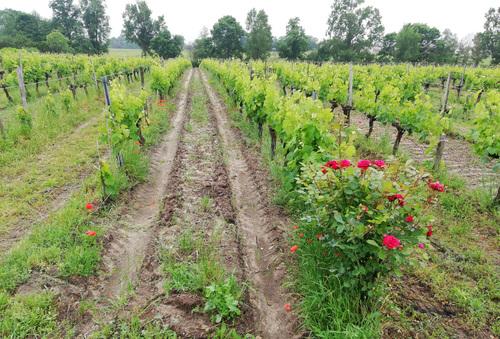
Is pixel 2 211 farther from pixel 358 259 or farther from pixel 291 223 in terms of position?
pixel 358 259

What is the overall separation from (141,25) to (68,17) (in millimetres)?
14132

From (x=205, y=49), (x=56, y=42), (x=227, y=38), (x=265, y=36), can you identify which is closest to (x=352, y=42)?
(x=265, y=36)

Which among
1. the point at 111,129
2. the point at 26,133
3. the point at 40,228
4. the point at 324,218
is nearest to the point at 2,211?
the point at 40,228

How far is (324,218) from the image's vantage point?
296cm

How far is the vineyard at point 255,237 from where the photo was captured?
284 cm

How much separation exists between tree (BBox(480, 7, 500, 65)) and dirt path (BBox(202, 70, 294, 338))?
59.4 metres

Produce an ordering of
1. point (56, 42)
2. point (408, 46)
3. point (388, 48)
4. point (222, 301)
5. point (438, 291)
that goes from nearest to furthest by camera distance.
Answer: point (222, 301) → point (438, 291) → point (56, 42) → point (408, 46) → point (388, 48)

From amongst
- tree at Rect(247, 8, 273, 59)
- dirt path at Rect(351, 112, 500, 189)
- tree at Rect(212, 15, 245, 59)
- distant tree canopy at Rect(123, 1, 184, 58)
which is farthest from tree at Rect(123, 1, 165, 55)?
dirt path at Rect(351, 112, 500, 189)

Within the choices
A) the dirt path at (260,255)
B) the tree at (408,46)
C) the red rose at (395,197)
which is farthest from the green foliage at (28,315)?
the tree at (408,46)

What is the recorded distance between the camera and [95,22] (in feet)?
203

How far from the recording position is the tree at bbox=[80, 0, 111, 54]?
2422 inches

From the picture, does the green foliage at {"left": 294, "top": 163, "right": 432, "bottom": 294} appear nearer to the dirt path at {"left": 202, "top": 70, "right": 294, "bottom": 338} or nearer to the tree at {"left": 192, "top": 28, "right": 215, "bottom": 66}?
the dirt path at {"left": 202, "top": 70, "right": 294, "bottom": 338}

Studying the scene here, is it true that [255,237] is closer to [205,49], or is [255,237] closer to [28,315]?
[28,315]

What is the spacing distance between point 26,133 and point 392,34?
66.8 meters
